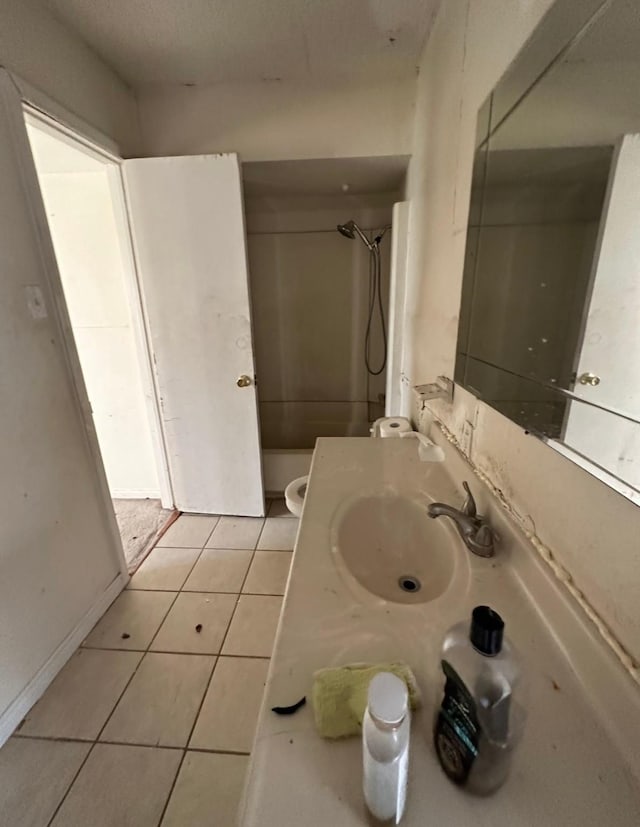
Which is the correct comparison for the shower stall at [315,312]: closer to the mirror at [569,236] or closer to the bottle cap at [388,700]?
the mirror at [569,236]

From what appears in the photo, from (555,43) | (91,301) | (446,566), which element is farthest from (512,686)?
(91,301)

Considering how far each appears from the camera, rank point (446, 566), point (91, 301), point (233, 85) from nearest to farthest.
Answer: point (446, 566), point (233, 85), point (91, 301)

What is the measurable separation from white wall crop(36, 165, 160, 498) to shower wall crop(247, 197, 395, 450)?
904 mm

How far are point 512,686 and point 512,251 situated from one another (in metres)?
0.88

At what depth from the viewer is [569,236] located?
0.64 meters

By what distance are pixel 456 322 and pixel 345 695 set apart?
1.05 metres

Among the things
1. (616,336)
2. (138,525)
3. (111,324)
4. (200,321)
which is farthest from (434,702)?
(111,324)

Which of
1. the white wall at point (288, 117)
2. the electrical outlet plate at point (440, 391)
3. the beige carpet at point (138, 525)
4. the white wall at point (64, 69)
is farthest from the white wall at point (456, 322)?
the beige carpet at point (138, 525)

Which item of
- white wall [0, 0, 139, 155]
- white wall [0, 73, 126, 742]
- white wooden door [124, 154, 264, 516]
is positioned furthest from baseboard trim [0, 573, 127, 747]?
white wall [0, 0, 139, 155]

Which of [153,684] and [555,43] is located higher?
[555,43]

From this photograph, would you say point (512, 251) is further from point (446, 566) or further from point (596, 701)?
point (596, 701)

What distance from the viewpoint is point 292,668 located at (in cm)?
52

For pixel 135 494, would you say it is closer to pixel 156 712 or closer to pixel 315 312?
pixel 156 712

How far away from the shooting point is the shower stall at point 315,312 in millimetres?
2475
